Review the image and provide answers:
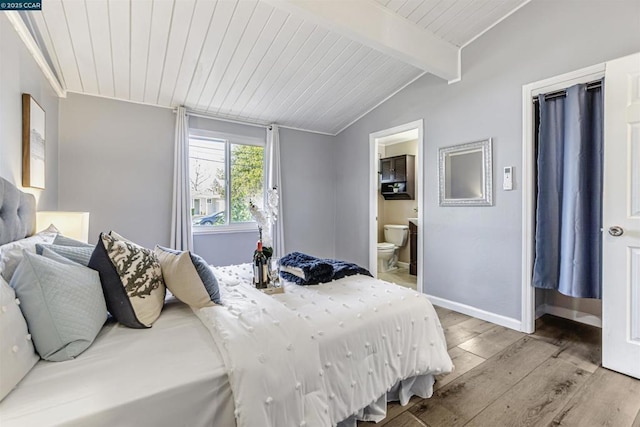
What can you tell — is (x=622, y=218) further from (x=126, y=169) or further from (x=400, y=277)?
(x=126, y=169)

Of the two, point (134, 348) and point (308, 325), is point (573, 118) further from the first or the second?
point (134, 348)

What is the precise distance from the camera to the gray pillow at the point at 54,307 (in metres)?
0.95

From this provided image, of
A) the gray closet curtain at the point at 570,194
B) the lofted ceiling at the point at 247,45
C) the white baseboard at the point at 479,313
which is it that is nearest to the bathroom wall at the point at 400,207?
the lofted ceiling at the point at 247,45

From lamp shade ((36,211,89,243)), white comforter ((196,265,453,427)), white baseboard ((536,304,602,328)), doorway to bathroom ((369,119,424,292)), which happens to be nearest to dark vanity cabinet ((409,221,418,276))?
doorway to bathroom ((369,119,424,292))

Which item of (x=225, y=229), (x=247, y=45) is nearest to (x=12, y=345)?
(x=247, y=45)

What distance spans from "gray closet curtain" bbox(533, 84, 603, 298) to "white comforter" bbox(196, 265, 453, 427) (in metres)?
1.52

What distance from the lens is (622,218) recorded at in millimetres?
1931

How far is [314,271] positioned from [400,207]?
3600 mm

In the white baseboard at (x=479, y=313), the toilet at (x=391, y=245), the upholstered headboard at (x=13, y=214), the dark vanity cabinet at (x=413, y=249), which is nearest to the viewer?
the upholstered headboard at (x=13, y=214)

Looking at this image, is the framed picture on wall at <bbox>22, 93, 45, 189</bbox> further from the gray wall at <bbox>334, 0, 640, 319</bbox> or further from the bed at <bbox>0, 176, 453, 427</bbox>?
the gray wall at <bbox>334, 0, 640, 319</bbox>

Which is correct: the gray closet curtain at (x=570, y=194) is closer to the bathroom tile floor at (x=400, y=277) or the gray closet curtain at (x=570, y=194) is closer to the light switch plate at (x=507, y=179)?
the light switch plate at (x=507, y=179)

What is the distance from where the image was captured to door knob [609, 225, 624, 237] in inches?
76.0

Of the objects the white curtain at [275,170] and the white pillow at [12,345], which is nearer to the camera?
the white pillow at [12,345]

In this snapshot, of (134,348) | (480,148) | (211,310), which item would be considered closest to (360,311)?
(211,310)
